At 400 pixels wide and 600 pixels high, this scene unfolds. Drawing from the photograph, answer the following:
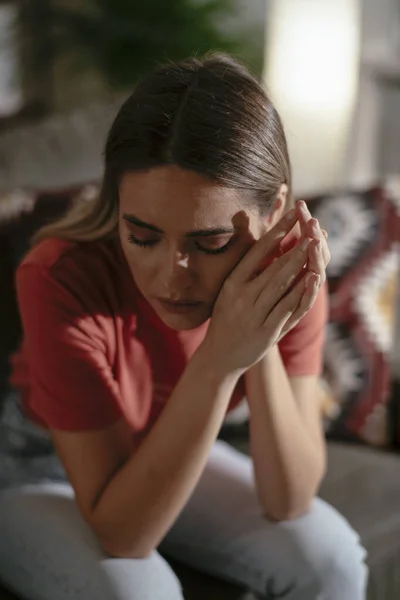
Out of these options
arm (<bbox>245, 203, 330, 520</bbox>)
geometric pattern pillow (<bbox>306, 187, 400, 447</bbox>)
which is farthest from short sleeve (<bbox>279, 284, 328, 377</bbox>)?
geometric pattern pillow (<bbox>306, 187, 400, 447</bbox>)

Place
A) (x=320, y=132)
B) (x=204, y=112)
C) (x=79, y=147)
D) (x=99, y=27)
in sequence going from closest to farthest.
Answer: (x=204, y=112)
(x=79, y=147)
(x=320, y=132)
(x=99, y=27)

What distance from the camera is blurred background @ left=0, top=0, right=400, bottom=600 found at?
1290mm

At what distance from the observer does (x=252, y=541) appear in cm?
99

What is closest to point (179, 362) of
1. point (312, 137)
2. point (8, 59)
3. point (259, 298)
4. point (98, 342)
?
point (98, 342)

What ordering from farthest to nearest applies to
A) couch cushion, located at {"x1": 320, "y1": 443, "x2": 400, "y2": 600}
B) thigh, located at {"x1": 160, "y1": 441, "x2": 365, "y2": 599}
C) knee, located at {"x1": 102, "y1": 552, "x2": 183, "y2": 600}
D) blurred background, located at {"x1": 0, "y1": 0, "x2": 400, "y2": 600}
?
1. blurred background, located at {"x1": 0, "y1": 0, "x2": 400, "y2": 600}
2. couch cushion, located at {"x1": 320, "y1": 443, "x2": 400, "y2": 600}
3. thigh, located at {"x1": 160, "y1": 441, "x2": 365, "y2": 599}
4. knee, located at {"x1": 102, "y1": 552, "x2": 183, "y2": 600}

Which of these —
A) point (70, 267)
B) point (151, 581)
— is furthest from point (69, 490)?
point (70, 267)

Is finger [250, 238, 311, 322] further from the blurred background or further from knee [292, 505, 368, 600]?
knee [292, 505, 368, 600]

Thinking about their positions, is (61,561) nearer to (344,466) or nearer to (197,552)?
(197,552)

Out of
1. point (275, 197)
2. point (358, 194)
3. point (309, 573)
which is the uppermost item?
point (275, 197)

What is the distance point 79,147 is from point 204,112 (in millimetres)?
837

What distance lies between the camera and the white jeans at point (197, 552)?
34.8 inches

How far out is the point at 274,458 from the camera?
939mm

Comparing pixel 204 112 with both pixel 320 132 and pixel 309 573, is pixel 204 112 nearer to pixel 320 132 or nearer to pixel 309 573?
pixel 309 573

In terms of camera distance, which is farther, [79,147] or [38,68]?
[38,68]
